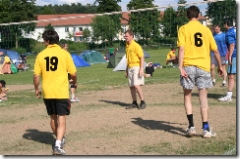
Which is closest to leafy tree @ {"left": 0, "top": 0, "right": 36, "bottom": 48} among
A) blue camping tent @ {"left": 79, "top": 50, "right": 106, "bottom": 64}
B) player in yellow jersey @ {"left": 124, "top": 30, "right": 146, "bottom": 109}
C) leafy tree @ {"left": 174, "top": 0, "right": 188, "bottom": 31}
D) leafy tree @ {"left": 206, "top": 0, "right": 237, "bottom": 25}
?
blue camping tent @ {"left": 79, "top": 50, "right": 106, "bottom": 64}

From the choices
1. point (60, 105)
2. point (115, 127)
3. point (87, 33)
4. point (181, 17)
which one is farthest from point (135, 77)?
point (87, 33)

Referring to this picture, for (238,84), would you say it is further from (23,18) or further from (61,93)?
(23,18)

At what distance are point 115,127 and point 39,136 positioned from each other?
1470 mm

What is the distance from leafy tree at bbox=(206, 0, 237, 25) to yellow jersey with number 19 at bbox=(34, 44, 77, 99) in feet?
49.0

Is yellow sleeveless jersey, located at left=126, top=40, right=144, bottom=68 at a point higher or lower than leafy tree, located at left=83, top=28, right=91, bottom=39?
lower

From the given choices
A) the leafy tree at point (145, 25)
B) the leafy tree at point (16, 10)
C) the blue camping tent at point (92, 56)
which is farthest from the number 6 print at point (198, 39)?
the leafy tree at point (16, 10)

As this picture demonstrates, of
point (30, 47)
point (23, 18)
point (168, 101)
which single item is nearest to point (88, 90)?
point (168, 101)

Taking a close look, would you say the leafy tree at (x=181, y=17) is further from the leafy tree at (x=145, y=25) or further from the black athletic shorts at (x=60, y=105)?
the black athletic shorts at (x=60, y=105)

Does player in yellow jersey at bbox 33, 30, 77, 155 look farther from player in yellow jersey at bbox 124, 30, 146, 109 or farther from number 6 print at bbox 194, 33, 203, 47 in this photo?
player in yellow jersey at bbox 124, 30, 146, 109

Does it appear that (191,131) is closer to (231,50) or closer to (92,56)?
(231,50)

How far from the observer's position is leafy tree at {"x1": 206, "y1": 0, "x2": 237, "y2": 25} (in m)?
21.3

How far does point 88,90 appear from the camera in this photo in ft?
52.3

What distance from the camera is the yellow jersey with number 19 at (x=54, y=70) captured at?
285 inches

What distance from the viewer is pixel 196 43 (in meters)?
7.68
